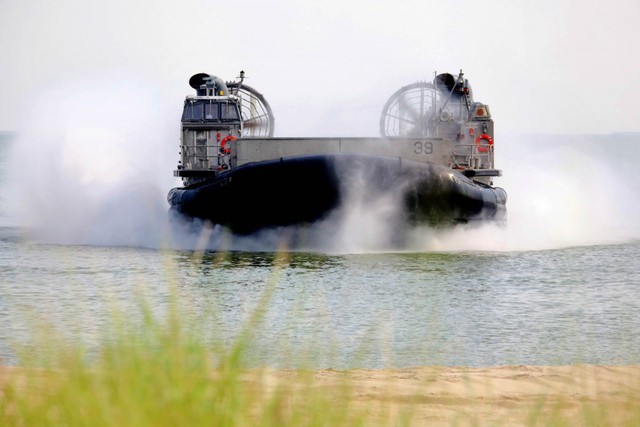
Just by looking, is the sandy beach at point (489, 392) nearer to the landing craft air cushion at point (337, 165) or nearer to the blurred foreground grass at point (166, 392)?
the blurred foreground grass at point (166, 392)

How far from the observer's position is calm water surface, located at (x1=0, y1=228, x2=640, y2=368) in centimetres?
797

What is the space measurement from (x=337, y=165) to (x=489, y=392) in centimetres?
973

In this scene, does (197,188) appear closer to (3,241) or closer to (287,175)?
(287,175)

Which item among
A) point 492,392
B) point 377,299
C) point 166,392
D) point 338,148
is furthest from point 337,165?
point 166,392

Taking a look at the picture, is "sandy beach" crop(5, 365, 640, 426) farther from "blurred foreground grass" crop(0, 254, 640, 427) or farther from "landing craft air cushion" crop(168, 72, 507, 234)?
"landing craft air cushion" crop(168, 72, 507, 234)

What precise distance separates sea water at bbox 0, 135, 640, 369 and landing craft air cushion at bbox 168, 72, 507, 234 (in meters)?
0.42

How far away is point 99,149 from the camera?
22.3 meters

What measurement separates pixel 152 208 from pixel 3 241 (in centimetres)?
258

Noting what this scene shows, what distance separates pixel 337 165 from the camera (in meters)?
15.2

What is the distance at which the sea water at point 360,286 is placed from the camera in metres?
7.94

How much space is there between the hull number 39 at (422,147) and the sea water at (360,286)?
1.43 m

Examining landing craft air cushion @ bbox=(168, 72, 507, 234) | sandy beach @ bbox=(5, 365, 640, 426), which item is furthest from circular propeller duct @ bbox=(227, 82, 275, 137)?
sandy beach @ bbox=(5, 365, 640, 426)

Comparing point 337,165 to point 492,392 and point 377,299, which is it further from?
point 492,392

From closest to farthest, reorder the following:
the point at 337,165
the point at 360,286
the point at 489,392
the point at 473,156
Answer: the point at 489,392 → the point at 360,286 → the point at 337,165 → the point at 473,156
